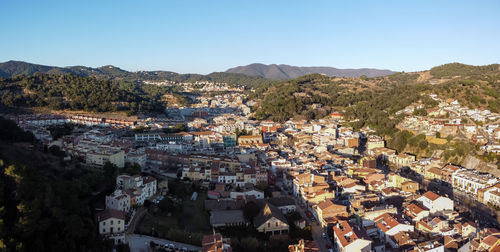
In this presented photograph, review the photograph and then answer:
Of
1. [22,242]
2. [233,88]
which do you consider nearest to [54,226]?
[22,242]

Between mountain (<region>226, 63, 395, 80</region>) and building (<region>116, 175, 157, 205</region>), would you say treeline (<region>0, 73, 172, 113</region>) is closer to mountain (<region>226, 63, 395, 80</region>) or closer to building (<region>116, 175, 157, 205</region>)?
building (<region>116, 175, 157, 205</region>)

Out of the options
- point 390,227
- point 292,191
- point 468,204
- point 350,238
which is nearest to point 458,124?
point 468,204

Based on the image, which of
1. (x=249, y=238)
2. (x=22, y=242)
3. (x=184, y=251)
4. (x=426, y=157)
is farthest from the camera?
(x=426, y=157)

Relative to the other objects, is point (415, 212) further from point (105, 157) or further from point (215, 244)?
point (105, 157)

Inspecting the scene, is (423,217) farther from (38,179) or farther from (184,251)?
(38,179)

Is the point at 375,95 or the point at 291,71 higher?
the point at 291,71

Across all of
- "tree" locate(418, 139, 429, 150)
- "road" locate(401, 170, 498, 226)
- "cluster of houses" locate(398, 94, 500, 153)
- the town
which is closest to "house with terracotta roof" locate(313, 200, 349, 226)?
the town

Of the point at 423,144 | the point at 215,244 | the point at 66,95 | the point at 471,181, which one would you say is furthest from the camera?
the point at 66,95
